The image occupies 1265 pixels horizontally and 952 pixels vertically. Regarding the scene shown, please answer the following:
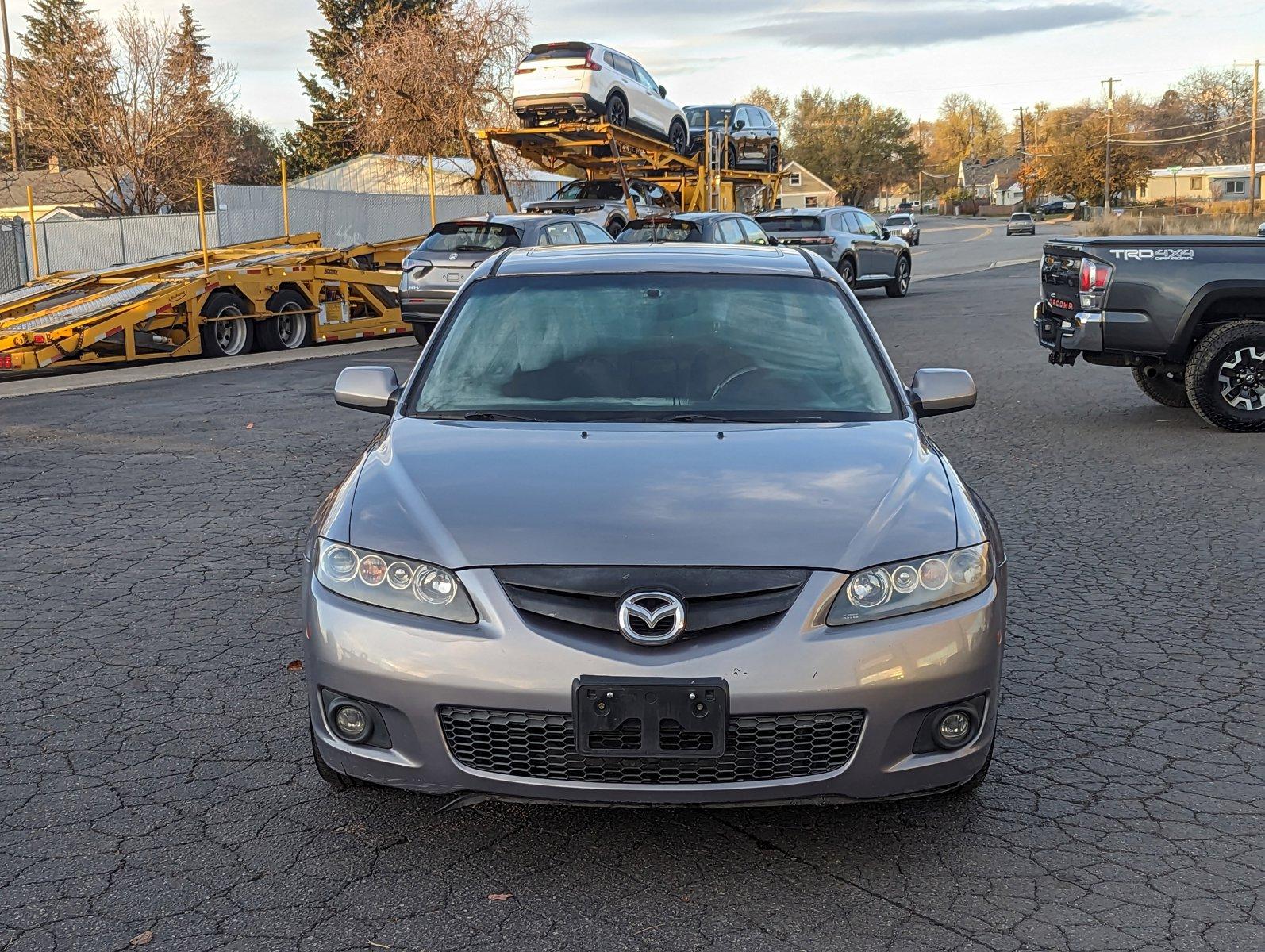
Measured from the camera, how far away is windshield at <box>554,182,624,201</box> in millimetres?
24531

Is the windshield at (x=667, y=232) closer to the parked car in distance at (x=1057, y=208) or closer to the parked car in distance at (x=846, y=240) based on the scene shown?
the parked car in distance at (x=846, y=240)

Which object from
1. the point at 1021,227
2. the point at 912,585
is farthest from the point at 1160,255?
the point at 1021,227

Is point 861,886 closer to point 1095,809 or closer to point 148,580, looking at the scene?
point 1095,809

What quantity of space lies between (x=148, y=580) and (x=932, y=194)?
184443 millimetres

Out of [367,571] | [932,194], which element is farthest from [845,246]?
[932,194]

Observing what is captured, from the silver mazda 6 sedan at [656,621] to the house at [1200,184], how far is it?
378 feet

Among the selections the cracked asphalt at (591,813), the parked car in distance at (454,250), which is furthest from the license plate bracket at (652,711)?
the parked car in distance at (454,250)

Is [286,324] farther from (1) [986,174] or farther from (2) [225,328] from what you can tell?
(1) [986,174]

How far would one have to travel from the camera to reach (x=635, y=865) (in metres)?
3.61

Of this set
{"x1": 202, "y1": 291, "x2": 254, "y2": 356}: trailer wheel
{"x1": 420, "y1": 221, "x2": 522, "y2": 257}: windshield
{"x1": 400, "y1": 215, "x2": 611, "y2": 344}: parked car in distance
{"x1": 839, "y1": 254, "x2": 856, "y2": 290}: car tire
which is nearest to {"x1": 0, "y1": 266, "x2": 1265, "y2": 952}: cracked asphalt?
{"x1": 202, "y1": 291, "x2": 254, "y2": 356}: trailer wheel

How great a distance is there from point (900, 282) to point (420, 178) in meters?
20.0

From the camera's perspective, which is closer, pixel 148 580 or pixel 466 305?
pixel 466 305

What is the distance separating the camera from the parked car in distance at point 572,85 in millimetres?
23078

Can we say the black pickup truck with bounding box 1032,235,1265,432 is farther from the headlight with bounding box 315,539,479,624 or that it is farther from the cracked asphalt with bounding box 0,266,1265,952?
the headlight with bounding box 315,539,479,624
